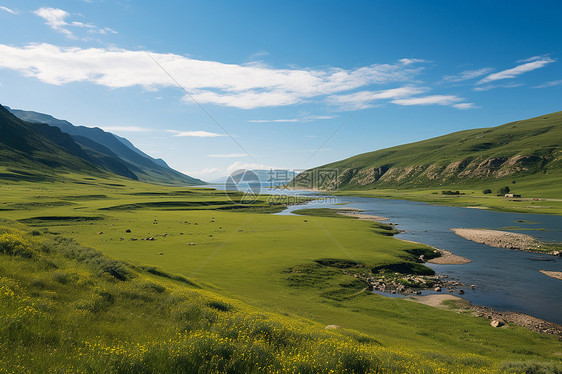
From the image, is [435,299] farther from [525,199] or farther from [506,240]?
[525,199]

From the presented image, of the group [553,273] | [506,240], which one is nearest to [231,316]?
[553,273]

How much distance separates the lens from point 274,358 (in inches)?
422

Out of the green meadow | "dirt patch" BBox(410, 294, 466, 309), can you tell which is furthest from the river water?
the green meadow

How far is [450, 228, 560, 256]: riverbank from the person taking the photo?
54459mm

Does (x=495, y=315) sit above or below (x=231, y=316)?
below

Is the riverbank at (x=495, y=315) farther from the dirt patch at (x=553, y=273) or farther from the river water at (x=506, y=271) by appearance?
the dirt patch at (x=553, y=273)

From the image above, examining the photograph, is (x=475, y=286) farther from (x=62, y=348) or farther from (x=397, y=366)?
(x=62, y=348)

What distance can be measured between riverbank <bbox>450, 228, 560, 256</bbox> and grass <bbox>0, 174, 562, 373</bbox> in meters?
23.3

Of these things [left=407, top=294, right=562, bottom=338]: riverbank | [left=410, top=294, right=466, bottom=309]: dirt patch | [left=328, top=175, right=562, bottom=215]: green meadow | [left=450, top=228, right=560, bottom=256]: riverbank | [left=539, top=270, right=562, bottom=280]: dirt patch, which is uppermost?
Result: [left=328, top=175, right=562, bottom=215]: green meadow

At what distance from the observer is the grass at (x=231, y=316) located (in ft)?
32.3

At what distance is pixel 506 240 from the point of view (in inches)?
2389

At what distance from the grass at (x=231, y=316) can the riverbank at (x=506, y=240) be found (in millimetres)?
23344

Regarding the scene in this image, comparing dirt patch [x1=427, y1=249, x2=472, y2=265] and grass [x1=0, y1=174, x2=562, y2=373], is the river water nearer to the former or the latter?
dirt patch [x1=427, y1=249, x2=472, y2=265]

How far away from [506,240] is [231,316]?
226 ft
